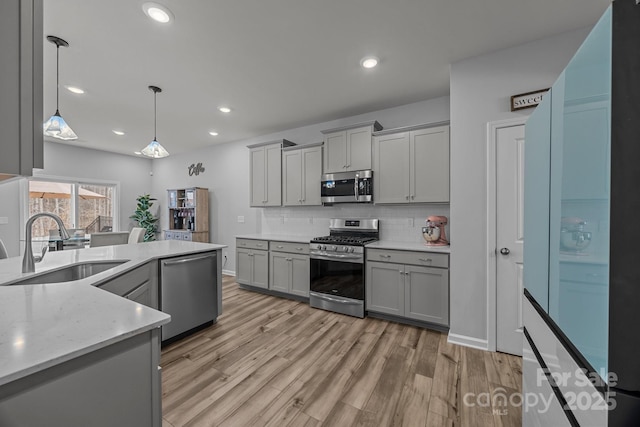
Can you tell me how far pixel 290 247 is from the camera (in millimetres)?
3869

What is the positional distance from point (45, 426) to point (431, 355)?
2.53 m

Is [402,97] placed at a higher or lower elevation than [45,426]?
higher

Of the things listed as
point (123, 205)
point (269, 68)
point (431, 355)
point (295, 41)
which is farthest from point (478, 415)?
point (123, 205)

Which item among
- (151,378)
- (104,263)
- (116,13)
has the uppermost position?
(116,13)

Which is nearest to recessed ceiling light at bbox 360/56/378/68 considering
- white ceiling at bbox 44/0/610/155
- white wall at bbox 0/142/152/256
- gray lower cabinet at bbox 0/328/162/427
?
white ceiling at bbox 44/0/610/155

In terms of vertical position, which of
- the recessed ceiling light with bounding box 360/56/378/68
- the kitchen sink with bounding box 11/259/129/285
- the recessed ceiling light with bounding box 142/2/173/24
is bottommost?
the kitchen sink with bounding box 11/259/129/285

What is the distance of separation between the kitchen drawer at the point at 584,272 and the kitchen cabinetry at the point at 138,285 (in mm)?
2208

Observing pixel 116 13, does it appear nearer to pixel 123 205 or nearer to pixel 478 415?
pixel 478 415

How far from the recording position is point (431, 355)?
7.81 ft

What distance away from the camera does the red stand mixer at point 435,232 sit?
10.2 feet

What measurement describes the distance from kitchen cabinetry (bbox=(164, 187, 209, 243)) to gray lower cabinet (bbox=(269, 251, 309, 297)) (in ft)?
7.91

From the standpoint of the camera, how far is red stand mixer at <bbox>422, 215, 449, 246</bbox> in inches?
123

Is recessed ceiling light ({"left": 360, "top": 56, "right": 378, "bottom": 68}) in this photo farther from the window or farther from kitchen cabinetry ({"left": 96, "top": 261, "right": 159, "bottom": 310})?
the window

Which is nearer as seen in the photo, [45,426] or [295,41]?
[45,426]
